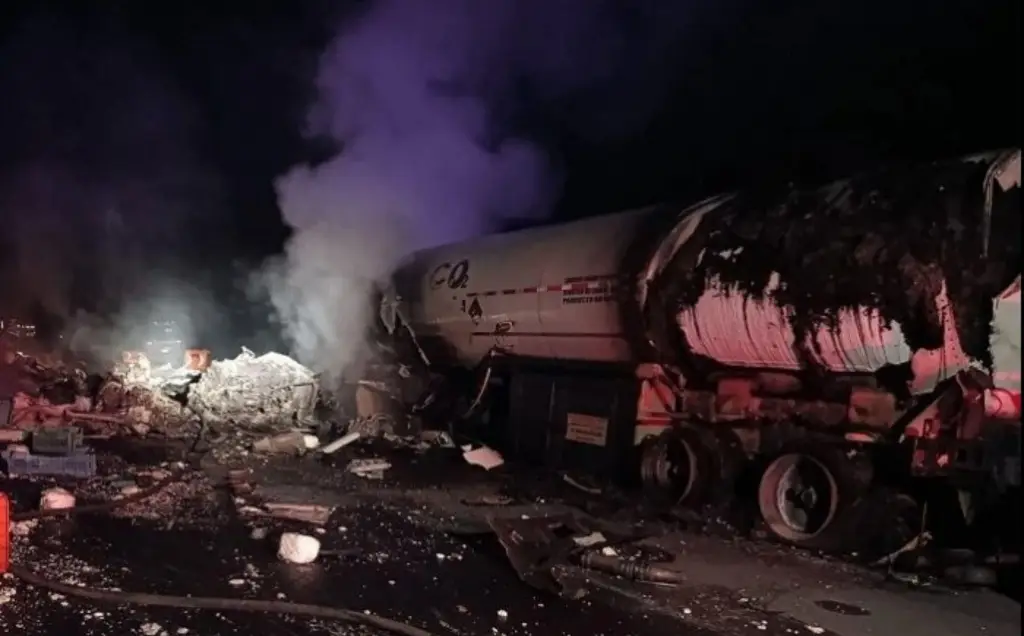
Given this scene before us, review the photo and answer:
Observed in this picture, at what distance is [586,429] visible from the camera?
9.54 meters

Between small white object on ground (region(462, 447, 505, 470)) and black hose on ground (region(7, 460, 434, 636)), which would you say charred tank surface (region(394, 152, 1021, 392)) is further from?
black hose on ground (region(7, 460, 434, 636))

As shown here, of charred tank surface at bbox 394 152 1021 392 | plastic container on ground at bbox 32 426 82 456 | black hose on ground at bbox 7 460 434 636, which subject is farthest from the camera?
plastic container on ground at bbox 32 426 82 456

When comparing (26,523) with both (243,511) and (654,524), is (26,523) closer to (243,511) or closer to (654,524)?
(243,511)

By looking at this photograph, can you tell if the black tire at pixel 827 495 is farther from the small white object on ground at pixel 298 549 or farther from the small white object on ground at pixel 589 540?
the small white object on ground at pixel 298 549

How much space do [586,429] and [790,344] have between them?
2926mm

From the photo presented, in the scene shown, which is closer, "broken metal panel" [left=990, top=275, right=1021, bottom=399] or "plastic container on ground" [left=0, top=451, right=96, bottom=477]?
"broken metal panel" [left=990, top=275, right=1021, bottom=399]

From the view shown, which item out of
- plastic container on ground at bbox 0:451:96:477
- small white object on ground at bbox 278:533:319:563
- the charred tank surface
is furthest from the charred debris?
plastic container on ground at bbox 0:451:96:477

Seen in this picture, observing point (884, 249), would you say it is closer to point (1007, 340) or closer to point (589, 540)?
point (1007, 340)

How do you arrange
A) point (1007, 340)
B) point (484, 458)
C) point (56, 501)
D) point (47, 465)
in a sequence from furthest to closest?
point (484, 458) → point (47, 465) → point (56, 501) → point (1007, 340)

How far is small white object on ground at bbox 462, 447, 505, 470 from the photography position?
10234 mm

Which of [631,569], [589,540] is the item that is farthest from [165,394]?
[631,569]

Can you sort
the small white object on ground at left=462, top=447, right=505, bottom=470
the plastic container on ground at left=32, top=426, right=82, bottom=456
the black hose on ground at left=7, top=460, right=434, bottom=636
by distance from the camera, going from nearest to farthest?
1. the black hose on ground at left=7, top=460, right=434, bottom=636
2. the plastic container on ground at left=32, top=426, right=82, bottom=456
3. the small white object on ground at left=462, top=447, right=505, bottom=470

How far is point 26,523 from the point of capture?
6199 mm

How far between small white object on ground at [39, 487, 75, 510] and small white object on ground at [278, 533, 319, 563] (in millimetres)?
1977
